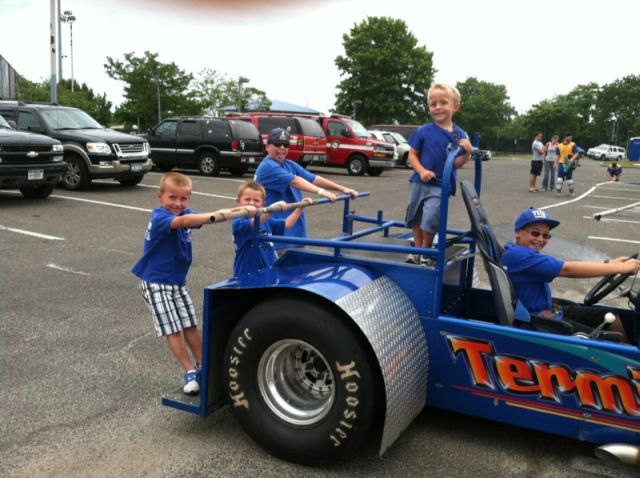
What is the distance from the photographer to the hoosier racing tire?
2.72 metres

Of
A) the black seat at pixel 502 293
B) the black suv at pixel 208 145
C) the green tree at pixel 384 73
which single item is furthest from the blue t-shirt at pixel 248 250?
the green tree at pixel 384 73

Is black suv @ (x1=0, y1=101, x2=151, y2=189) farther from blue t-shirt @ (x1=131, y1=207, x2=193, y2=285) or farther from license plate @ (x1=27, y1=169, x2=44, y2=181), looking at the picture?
blue t-shirt @ (x1=131, y1=207, x2=193, y2=285)

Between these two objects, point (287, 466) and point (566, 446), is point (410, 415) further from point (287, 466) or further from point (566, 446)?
point (566, 446)

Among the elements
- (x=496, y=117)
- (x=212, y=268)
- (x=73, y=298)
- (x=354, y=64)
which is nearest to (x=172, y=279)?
(x=73, y=298)

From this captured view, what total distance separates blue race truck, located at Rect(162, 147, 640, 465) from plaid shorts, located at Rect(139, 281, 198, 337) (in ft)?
1.28

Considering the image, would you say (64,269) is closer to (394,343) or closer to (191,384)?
(191,384)

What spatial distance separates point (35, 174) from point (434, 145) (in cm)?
864

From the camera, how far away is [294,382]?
307cm

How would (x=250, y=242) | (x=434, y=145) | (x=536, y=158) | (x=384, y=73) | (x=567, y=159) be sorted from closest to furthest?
(x=250, y=242) < (x=434, y=145) < (x=567, y=159) < (x=536, y=158) < (x=384, y=73)

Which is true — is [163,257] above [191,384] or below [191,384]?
above

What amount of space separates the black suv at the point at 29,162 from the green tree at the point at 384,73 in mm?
48897

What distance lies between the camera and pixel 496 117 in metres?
112

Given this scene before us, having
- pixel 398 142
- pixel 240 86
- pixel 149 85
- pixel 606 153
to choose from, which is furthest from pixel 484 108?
pixel 398 142

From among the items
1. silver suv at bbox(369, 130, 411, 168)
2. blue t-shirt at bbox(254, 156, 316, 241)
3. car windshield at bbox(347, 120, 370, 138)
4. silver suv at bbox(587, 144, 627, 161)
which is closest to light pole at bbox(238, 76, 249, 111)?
silver suv at bbox(369, 130, 411, 168)
